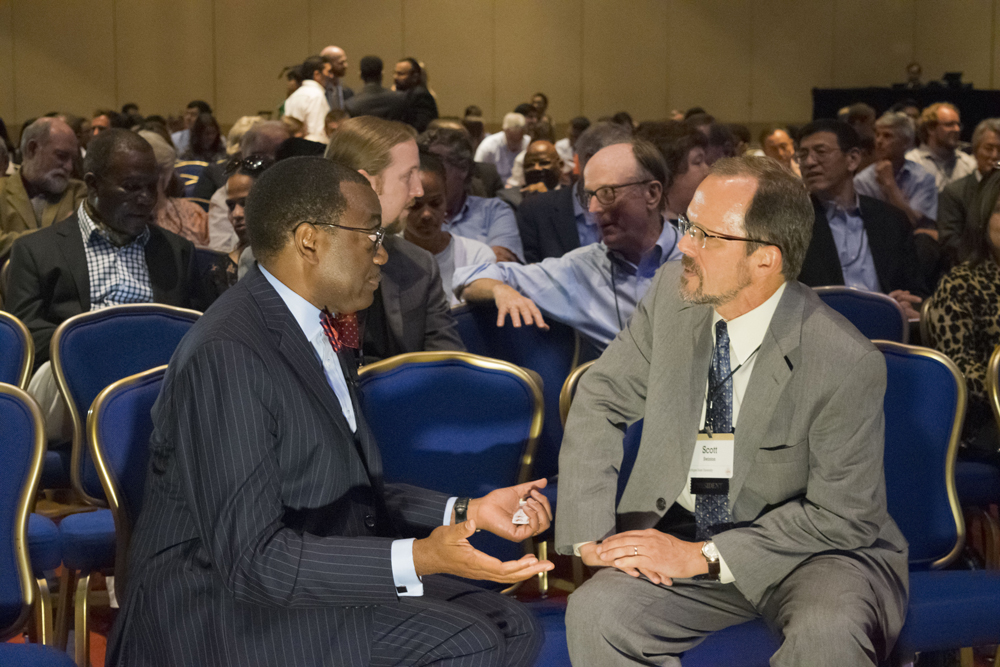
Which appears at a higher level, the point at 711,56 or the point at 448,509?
the point at 711,56

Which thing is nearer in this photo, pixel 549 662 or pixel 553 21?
pixel 549 662

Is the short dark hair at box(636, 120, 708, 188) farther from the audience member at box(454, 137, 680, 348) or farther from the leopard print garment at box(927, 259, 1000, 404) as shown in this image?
the leopard print garment at box(927, 259, 1000, 404)

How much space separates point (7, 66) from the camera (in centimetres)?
1423

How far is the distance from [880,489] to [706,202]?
0.69 metres

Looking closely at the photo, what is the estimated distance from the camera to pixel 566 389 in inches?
102

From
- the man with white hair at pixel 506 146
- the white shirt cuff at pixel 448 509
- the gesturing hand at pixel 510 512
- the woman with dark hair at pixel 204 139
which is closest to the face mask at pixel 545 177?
the man with white hair at pixel 506 146

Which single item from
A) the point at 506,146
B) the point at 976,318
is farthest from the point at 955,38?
the point at 976,318

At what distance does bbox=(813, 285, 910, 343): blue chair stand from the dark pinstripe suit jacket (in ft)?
6.36

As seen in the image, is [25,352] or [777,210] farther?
[25,352]

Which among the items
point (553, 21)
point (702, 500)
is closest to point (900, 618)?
point (702, 500)

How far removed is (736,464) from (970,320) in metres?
1.50

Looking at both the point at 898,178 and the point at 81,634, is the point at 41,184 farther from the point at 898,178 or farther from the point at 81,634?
the point at 898,178

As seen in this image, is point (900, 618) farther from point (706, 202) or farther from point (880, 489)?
point (706, 202)

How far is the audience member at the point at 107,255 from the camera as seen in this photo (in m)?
3.51
